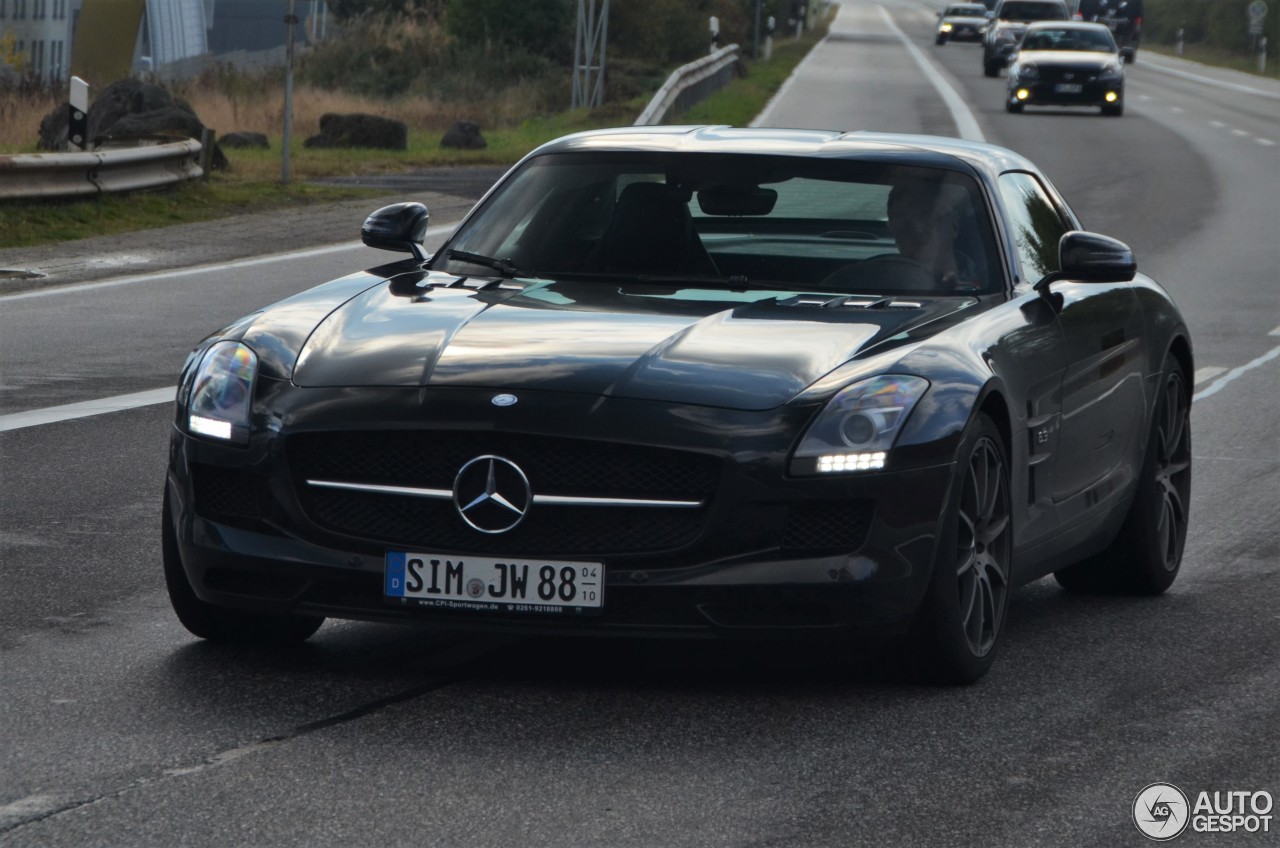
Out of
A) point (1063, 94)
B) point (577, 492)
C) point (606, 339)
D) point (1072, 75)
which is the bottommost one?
point (1063, 94)

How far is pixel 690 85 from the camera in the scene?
40.2m

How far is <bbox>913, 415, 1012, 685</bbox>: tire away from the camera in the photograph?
18.6ft

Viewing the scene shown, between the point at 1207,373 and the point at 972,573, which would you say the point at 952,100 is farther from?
the point at 972,573

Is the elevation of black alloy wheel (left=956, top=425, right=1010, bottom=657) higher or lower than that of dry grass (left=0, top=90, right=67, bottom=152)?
higher

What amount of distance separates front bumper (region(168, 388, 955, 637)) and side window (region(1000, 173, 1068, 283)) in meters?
1.67

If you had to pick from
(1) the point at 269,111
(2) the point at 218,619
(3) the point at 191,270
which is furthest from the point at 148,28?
(2) the point at 218,619

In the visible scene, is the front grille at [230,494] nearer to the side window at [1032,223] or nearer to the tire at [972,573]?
the tire at [972,573]

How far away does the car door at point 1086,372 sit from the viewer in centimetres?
668

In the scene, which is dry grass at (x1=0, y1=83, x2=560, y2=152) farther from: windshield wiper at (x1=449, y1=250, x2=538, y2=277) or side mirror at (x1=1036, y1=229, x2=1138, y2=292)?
side mirror at (x1=1036, y1=229, x2=1138, y2=292)

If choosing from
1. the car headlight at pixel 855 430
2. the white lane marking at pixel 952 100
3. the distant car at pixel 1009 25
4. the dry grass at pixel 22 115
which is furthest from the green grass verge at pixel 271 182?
the distant car at pixel 1009 25

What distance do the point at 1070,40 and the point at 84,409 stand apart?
39.1 m

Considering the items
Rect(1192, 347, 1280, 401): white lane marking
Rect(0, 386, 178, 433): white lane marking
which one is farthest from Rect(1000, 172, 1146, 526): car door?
Rect(1192, 347, 1280, 401): white lane marking

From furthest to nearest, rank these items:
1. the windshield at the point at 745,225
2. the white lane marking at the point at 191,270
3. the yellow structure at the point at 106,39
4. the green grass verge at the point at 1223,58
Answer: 1. the green grass verge at the point at 1223,58
2. the yellow structure at the point at 106,39
3. the white lane marking at the point at 191,270
4. the windshield at the point at 745,225

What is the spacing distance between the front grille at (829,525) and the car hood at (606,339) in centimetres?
27
